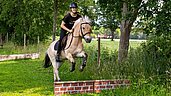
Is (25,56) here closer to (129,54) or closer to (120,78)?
(129,54)

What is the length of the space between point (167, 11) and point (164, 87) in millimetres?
2128

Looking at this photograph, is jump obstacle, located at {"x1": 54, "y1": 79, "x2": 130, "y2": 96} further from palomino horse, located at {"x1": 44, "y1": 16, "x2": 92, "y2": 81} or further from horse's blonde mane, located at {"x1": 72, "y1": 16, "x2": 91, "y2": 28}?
horse's blonde mane, located at {"x1": 72, "y1": 16, "x2": 91, "y2": 28}

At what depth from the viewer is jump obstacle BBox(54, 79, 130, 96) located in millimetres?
9203

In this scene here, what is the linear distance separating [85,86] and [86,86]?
0.04m

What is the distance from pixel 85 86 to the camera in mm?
9547

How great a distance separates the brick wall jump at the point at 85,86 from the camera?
30.2 ft

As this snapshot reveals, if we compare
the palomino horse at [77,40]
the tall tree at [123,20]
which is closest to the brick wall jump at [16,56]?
the tall tree at [123,20]

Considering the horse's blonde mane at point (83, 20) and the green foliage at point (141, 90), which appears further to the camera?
the horse's blonde mane at point (83, 20)

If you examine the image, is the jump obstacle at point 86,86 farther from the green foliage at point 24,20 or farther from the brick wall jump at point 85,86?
the green foliage at point 24,20

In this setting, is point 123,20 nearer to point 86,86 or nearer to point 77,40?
point 77,40

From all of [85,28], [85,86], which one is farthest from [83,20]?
[85,86]

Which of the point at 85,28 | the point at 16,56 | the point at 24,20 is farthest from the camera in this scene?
the point at 24,20

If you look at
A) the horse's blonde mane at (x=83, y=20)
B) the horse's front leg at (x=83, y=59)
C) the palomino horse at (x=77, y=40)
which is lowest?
the horse's front leg at (x=83, y=59)

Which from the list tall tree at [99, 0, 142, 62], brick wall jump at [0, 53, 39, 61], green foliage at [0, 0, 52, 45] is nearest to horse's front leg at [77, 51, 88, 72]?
tall tree at [99, 0, 142, 62]
